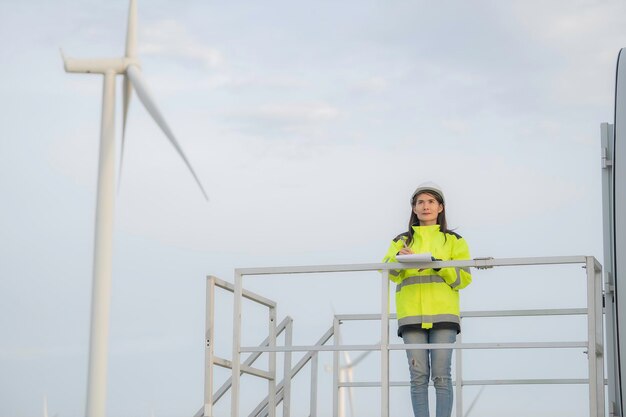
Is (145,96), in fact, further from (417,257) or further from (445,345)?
(445,345)

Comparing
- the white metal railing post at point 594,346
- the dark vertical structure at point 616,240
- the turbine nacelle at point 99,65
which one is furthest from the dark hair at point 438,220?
the turbine nacelle at point 99,65

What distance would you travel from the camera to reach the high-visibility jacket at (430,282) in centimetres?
1445

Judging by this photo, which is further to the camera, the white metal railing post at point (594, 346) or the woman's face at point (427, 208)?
the woman's face at point (427, 208)

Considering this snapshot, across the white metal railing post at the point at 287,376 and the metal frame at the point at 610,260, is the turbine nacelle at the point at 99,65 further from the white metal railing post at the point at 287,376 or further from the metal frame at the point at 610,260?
the metal frame at the point at 610,260

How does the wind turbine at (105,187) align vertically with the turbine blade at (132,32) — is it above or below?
below

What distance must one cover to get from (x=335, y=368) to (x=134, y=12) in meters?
5.33

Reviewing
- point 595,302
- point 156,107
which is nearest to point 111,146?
point 156,107

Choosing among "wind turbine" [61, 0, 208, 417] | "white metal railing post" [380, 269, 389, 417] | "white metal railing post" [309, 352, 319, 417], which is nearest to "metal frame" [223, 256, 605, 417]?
"white metal railing post" [380, 269, 389, 417]

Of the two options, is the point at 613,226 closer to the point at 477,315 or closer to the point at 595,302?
the point at 595,302

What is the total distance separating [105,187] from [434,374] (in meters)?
3.71

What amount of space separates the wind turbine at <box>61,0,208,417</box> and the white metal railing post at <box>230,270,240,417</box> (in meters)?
1.64

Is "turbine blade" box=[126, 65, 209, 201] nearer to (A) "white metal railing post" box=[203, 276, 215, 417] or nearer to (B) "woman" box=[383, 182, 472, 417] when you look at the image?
(A) "white metal railing post" box=[203, 276, 215, 417]

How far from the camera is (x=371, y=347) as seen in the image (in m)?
14.1

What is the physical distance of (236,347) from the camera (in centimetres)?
1484
